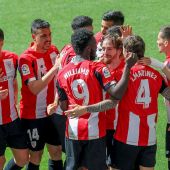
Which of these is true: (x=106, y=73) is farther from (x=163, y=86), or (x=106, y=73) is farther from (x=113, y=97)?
(x=163, y=86)

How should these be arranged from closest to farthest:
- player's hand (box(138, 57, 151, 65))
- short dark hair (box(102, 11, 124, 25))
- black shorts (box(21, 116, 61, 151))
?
player's hand (box(138, 57, 151, 65)) < black shorts (box(21, 116, 61, 151)) < short dark hair (box(102, 11, 124, 25))

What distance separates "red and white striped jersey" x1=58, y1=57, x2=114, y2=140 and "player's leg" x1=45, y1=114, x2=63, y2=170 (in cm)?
115

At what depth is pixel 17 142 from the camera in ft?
23.2

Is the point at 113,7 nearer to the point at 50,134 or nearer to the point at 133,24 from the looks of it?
the point at 133,24

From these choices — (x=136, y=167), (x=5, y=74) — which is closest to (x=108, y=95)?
(x=136, y=167)

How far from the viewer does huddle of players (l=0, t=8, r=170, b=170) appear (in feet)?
19.7

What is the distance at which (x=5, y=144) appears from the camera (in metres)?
7.00

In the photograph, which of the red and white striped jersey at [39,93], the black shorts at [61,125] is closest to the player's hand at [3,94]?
the red and white striped jersey at [39,93]

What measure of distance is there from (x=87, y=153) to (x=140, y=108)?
0.74 m

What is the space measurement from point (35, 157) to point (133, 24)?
23.4ft

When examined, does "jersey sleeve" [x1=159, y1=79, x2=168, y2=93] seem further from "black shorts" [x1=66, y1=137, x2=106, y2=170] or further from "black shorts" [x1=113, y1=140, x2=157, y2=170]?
"black shorts" [x1=66, y1=137, x2=106, y2=170]

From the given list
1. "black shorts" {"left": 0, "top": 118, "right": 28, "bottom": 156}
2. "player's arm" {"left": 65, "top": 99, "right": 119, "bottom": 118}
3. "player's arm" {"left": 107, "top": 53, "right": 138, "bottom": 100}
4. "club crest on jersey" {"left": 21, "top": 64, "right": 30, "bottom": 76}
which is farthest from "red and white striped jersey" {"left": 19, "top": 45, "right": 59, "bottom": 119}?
"player's arm" {"left": 107, "top": 53, "right": 138, "bottom": 100}

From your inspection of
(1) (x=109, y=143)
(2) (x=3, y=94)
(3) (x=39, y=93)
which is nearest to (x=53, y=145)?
(3) (x=39, y=93)

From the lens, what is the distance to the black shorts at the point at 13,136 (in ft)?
22.9
